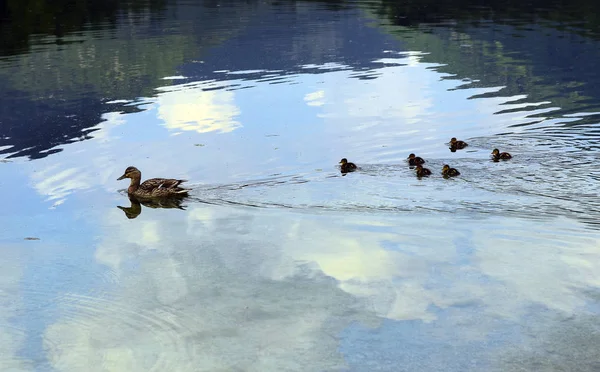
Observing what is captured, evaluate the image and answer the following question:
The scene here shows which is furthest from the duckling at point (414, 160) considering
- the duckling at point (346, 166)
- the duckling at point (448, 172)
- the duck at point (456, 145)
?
the duck at point (456, 145)

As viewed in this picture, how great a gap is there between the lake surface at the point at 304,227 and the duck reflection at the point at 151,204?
0.13 m

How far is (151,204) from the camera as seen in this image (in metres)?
17.7

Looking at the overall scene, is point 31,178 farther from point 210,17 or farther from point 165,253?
point 210,17

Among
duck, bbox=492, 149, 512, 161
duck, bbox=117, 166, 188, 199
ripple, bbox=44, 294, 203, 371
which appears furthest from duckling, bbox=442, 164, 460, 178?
ripple, bbox=44, 294, 203, 371

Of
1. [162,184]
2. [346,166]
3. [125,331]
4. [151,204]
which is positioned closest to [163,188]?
[162,184]

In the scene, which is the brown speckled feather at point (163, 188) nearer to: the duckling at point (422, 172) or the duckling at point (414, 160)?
the duckling at point (422, 172)

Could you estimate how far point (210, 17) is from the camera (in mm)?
87375

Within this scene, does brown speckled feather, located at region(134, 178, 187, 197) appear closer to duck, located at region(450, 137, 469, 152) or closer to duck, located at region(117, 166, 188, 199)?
duck, located at region(117, 166, 188, 199)

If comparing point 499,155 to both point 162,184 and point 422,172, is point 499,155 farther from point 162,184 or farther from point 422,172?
point 162,184

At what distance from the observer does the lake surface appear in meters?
10.3

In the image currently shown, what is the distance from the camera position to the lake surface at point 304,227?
33.8 feet

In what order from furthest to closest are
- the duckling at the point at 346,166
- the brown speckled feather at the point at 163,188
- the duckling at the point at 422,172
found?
1. the duckling at the point at 346,166
2. the duckling at the point at 422,172
3. the brown speckled feather at the point at 163,188

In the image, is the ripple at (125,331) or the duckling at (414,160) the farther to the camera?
the duckling at (414,160)

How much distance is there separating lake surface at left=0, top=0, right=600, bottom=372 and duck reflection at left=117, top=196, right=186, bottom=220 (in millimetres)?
129
